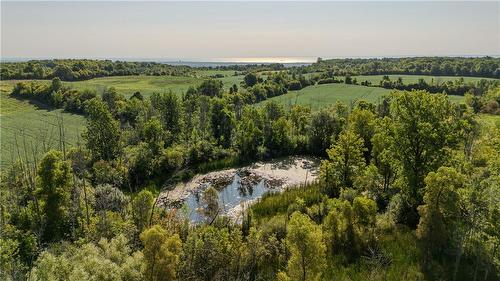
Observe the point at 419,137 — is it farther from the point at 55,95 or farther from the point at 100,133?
the point at 55,95

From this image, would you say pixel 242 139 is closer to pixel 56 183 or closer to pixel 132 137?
pixel 132 137

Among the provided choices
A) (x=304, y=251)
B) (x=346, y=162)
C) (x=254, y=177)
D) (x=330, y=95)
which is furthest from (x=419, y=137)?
(x=330, y=95)

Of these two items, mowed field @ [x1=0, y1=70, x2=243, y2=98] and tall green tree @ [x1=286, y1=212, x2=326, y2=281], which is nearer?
tall green tree @ [x1=286, y1=212, x2=326, y2=281]

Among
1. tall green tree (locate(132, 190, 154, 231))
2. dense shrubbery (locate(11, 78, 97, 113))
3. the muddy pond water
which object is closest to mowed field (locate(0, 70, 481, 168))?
dense shrubbery (locate(11, 78, 97, 113))

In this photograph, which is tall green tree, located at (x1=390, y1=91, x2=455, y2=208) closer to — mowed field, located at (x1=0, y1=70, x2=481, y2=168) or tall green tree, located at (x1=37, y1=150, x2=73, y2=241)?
tall green tree, located at (x1=37, y1=150, x2=73, y2=241)

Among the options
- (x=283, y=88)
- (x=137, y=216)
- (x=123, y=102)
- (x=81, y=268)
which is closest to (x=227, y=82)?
(x=283, y=88)

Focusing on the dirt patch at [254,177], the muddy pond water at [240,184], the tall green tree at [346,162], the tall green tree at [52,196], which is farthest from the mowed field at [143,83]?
the tall green tree at [52,196]

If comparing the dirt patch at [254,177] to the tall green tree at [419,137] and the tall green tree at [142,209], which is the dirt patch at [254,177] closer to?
the tall green tree at [142,209]
